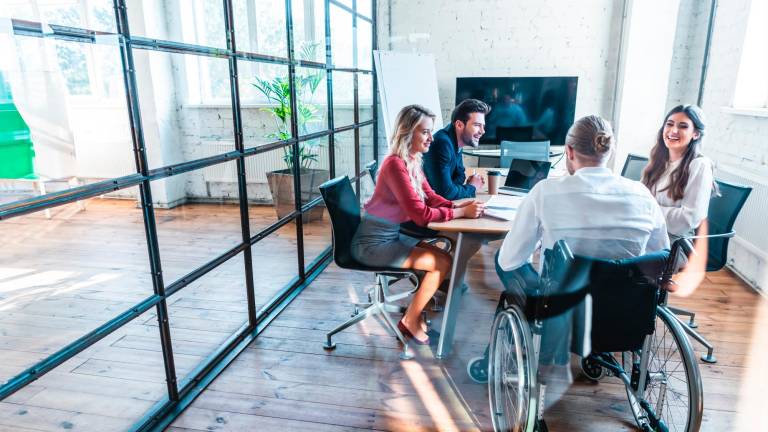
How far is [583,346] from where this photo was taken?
57.4 inches

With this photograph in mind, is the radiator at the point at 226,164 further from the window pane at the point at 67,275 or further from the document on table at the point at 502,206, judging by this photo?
the document on table at the point at 502,206

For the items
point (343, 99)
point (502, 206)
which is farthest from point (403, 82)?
point (502, 206)

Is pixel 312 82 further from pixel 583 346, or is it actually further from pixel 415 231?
pixel 583 346

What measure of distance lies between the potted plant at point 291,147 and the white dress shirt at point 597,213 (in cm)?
177

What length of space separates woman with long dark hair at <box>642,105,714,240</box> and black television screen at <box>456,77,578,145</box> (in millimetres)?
2435

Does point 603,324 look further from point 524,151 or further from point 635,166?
point 524,151

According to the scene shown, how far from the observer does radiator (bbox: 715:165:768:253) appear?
2.89 m

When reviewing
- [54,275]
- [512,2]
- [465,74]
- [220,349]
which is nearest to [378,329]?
[220,349]

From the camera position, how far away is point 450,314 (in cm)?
223

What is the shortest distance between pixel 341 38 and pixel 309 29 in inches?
23.7

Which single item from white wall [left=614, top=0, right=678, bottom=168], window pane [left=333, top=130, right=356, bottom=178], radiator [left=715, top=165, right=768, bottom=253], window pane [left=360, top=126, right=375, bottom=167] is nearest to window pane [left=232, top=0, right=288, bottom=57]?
window pane [left=333, top=130, right=356, bottom=178]

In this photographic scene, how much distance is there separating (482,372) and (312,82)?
6.87 ft

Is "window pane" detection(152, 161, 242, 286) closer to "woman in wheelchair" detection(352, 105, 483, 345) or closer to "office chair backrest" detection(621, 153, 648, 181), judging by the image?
"woman in wheelchair" detection(352, 105, 483, 345)

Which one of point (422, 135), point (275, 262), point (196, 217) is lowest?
point (275, 262)
